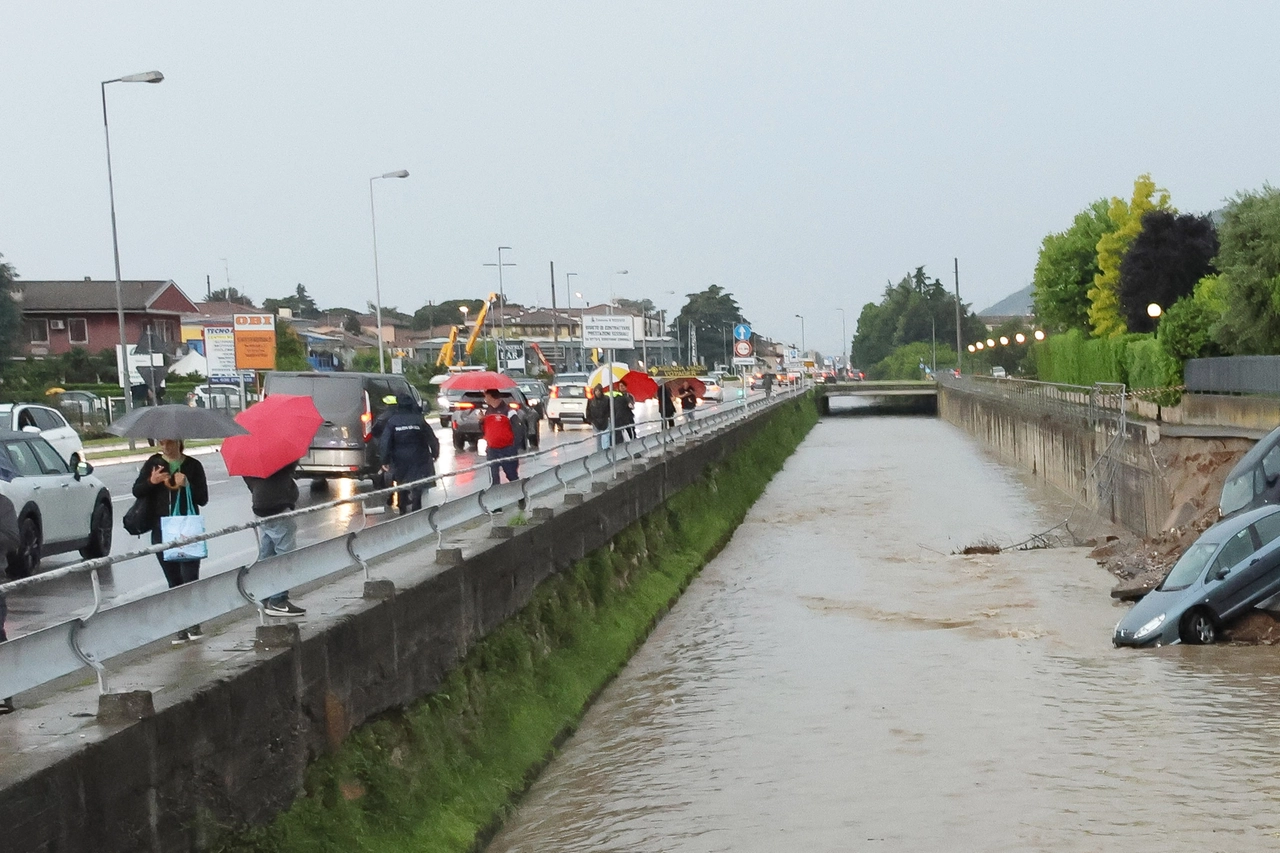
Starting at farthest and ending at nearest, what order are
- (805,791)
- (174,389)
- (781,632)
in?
(174,389) → (781,632) → (805,791)

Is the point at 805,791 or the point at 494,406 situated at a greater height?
the point at 494,406

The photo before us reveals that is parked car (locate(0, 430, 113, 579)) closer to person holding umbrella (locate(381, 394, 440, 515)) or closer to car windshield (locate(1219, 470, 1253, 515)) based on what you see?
person holding umbrella (locate(381, 394, 440, 515))

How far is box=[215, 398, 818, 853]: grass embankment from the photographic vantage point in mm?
8734

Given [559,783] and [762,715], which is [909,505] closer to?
[762,715]

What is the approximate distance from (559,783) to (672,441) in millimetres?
19948

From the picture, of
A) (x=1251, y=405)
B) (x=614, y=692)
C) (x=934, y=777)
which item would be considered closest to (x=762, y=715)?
(x=614, y=692)

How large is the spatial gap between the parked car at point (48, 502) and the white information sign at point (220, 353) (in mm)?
26923

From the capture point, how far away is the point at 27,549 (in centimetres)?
1532

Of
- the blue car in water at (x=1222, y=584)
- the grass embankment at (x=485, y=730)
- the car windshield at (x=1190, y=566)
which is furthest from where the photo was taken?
the car windshield at (x=1190, y=566)

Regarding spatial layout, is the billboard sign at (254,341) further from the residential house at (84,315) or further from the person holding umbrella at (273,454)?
the residential house at (84,315)

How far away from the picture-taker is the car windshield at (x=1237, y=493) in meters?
22.6

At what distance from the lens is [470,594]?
492 inches

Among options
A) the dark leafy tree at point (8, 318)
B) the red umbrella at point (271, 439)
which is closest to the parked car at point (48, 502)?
the red umbrella at point (271, 439)

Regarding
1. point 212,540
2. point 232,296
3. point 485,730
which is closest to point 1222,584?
point 485,730
